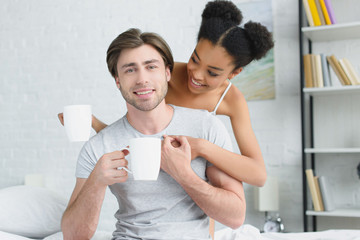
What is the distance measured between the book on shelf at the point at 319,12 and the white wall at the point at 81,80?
302 millimetres

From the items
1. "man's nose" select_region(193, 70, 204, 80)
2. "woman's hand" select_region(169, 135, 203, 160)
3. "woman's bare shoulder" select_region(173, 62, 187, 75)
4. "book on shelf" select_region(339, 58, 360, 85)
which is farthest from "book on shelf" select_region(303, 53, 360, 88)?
"woman's hand" select_region(169, 135, 203, 160)

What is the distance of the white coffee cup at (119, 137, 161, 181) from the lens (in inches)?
44.2

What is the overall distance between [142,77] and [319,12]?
1.80 meters

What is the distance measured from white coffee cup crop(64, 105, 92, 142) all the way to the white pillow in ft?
2.37

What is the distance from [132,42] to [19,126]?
275 centimetres

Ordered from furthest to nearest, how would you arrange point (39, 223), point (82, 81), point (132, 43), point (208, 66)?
point (82, 81), point (39, 223), point (208, 66), point (132, 43)

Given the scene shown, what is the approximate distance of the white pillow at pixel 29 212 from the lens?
1945 millimetres

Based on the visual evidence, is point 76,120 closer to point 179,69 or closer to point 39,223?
point 179,69

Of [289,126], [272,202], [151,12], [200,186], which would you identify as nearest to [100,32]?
[151,12]

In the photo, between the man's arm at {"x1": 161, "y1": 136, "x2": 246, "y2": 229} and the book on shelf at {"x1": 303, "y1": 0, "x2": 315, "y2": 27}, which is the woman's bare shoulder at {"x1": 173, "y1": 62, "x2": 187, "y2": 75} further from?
the book on shelf at {"x1": 303, "y1": 0, "x2": 315, "y2": 27}

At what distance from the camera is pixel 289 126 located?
312 cm

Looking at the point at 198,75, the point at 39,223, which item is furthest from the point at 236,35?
the point at 39,223

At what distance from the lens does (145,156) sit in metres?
1.14

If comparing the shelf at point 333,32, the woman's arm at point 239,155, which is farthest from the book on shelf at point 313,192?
the woman's arm at point 239,155
